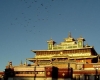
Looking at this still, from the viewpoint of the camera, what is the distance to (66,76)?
41.4 metres

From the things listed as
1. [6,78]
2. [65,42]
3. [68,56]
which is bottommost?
[6,78]

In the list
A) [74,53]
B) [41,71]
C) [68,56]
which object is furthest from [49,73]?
[74,53]

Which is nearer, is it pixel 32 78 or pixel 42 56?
pixel 32 78

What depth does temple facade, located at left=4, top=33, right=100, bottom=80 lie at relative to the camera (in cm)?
4219

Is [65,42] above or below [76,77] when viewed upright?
above

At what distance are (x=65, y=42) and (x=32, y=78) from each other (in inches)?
899

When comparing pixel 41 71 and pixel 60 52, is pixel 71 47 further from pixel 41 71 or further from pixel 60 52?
pixel 41 71

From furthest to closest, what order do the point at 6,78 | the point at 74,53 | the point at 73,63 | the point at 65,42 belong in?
the point at 65,42 < the point at 74,53 < the point at 73,63 < the point at 6,78

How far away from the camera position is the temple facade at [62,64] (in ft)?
138

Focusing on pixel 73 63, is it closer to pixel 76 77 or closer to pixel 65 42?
pixel 76 77

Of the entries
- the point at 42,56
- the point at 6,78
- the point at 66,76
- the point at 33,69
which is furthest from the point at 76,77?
the point at 42,56

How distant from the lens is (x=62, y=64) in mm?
52625

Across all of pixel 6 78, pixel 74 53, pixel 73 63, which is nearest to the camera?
pixel 6 78

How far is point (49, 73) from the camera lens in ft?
137
